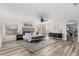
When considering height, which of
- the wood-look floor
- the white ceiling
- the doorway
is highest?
the white ceiling

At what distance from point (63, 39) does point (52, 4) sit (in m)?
0.81

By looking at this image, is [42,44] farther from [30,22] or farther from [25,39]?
[30,22]

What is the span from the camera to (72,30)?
1.64 meters

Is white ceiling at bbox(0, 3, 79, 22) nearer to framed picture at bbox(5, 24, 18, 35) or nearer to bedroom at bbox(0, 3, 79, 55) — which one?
bedroom at bbox(0, 3, 79, 55)

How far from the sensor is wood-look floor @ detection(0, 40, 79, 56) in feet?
5.21

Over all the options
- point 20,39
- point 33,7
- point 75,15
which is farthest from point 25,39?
point 75,15

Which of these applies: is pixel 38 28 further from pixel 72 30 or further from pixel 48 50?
pixel 72 30

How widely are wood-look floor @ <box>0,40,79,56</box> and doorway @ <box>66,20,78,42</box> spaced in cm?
11

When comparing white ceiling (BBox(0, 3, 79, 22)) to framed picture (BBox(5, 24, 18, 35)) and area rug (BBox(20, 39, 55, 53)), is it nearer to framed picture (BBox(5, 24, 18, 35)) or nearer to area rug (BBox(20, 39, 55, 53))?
framed picture (BBox(5, 24, 18, 35))

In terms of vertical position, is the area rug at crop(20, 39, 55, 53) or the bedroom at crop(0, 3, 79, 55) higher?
the bedroom at crop(0, 3, 79, 55)

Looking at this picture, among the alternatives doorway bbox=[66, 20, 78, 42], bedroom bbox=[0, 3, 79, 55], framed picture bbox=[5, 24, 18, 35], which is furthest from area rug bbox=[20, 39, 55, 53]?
doorway bbox=[66, 20, 78, 42]

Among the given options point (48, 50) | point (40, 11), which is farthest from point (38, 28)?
point (48, 50)

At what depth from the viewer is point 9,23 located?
157 cm

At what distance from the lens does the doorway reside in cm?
162
